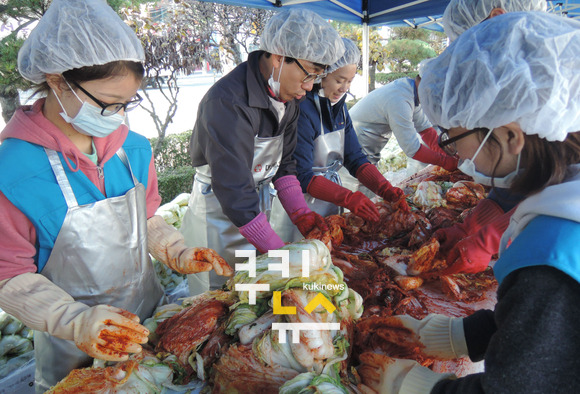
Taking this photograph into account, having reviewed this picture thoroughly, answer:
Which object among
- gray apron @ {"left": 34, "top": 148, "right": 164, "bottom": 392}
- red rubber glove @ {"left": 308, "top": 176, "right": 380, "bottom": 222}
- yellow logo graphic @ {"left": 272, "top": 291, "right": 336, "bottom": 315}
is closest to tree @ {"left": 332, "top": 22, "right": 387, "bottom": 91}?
red rubber glove @ {"left": 308, "top": 176, "right": 380, "bottom": 222}

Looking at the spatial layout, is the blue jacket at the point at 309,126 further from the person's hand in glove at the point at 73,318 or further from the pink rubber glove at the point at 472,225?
the person's hand in glove at the point at 73,318

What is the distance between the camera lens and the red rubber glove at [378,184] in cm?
327

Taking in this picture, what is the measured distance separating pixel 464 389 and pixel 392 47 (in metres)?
19.8

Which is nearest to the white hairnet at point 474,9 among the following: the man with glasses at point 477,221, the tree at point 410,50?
the man with glasses at point 477,221

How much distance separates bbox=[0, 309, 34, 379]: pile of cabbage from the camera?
8.55ft

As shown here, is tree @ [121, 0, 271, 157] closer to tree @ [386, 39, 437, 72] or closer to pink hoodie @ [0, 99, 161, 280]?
pink hoodie @ [0, 99, 161, 280]

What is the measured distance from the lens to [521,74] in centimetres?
109

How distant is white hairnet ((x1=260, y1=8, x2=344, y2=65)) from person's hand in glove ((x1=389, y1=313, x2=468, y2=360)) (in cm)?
175

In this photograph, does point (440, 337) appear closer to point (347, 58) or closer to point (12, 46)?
point (347, 58)

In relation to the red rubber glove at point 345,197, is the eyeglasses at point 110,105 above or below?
above

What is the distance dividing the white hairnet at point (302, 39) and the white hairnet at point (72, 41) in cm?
102

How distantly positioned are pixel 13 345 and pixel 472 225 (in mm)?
3335

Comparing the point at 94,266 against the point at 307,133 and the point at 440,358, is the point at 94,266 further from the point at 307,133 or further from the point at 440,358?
the point at 307,133

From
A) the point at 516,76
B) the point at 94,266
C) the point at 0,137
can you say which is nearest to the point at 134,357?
the point at 94,266
